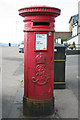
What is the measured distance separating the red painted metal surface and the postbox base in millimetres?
79

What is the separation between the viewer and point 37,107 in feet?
13.9

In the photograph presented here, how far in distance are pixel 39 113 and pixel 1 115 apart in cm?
81

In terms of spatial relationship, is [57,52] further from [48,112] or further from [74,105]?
[48,112]

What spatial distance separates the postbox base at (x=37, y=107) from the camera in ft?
13.9

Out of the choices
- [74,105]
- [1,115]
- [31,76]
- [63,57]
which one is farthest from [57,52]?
[1,115]

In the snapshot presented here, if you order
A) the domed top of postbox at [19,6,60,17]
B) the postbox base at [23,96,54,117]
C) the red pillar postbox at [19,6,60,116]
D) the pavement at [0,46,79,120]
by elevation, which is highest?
the domed top of postbox at [19,6,60,17]

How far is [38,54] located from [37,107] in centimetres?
106

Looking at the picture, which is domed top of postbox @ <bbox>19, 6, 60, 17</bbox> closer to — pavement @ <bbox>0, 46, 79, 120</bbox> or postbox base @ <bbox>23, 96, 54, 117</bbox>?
postbox base @ <bbox>23, 96, 54, 117</bbox>

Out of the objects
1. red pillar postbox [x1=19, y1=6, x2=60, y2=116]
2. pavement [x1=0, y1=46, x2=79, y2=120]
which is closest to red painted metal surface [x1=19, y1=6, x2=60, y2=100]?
red pillar postbox [x1=19, y1=6, x2=60, y2=116]

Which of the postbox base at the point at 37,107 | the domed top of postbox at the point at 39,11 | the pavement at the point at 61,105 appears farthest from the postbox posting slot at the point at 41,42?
the pavement at the point at 61,105

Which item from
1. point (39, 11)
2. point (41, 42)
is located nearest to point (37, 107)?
point (41, 42)

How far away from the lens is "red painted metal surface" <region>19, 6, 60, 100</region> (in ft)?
13.2

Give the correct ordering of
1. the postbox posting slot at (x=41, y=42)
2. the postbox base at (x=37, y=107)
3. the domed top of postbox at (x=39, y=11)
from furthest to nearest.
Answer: the postbox base at (x=37, y=107) → the postbox posting slot at (x=41, y=42) → the domed top of postbox at (x=39, y=11)

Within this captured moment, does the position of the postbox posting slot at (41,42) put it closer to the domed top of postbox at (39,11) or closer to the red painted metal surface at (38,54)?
the red painted metal surface at (38,54)
